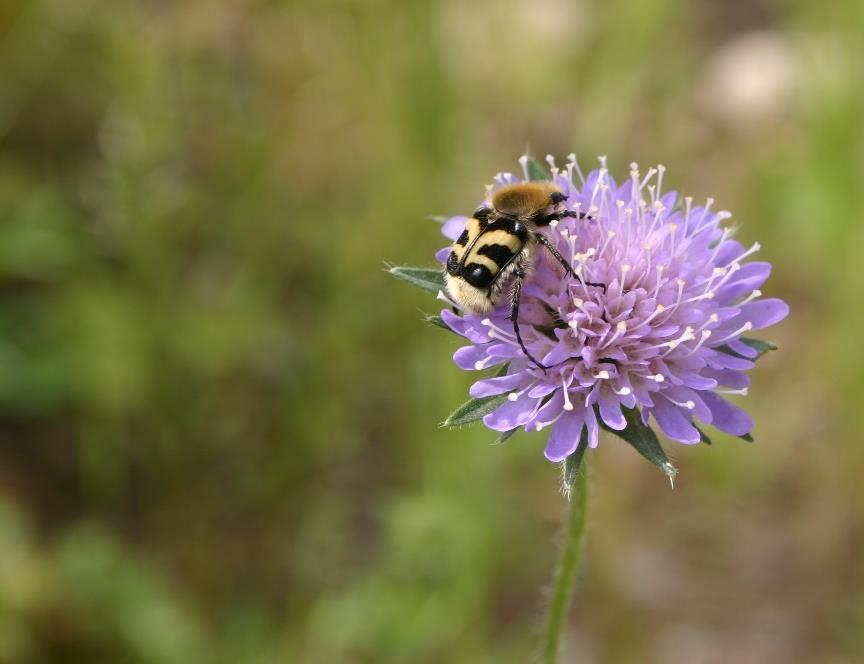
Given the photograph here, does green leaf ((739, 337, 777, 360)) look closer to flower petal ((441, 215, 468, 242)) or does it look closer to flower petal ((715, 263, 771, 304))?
flower petal ((715, 263, 771, 304))

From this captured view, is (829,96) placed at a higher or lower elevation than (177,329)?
higher

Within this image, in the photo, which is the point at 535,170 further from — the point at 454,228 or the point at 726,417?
the point at 726,417

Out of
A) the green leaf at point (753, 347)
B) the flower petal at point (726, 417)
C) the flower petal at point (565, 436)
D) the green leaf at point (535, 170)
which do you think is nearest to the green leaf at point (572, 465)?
the flower petal at point (565, 436)

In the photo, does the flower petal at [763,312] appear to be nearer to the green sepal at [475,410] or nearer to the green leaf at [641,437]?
the green leaf at [641,437]

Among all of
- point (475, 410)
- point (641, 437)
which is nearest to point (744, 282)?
point (641, 437)

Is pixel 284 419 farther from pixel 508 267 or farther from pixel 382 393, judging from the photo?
pixel 508 267

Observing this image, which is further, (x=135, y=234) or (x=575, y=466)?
(x=135, y=234)

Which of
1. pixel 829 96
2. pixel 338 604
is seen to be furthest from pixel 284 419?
pixel 829 96
